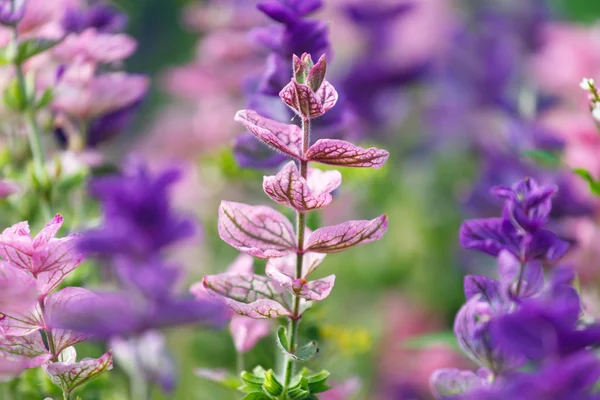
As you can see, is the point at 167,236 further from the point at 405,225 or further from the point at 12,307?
the point at 405,225

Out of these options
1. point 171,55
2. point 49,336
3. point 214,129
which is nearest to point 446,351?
point 214,129

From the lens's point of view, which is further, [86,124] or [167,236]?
[86,124]

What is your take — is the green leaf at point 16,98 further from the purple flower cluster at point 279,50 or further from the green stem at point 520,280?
the green stem at point 520,280

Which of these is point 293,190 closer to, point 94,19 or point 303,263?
point 303,263

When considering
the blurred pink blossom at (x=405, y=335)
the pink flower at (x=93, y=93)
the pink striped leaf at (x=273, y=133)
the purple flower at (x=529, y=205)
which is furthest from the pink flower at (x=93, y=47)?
the blurred pink blossom at (x=405, y=335)

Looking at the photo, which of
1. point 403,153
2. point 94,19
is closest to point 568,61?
point 403,153
